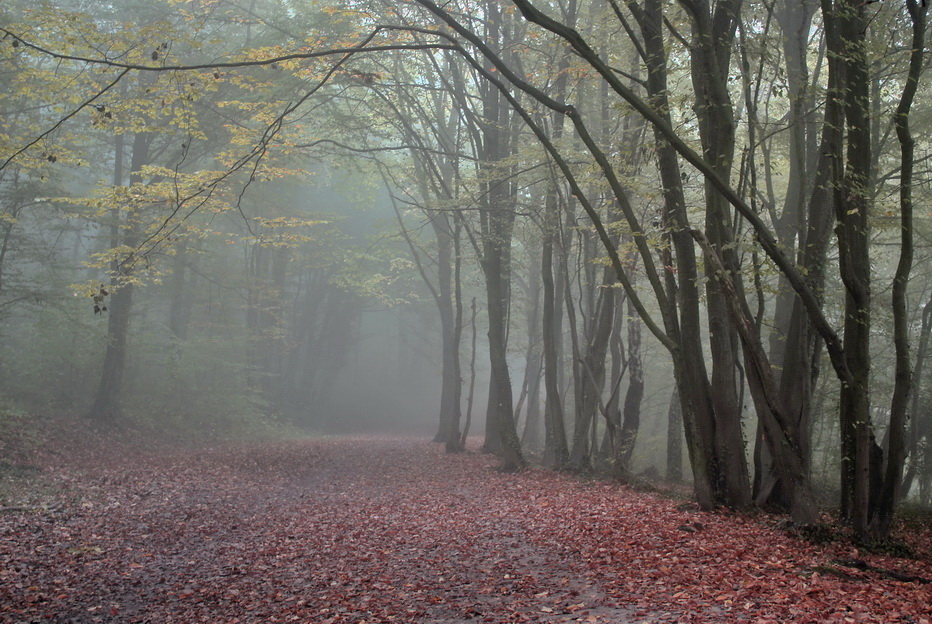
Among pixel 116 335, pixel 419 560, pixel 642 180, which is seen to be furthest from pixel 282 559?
pixel 116 335

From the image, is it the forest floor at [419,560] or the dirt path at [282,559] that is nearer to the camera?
the forest floor at [419,560]

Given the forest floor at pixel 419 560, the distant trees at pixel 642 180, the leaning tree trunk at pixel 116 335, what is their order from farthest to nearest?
1. the leaning tree trunk at pixel 116 335
2. the distant trees at pixel 642 180
3. the forest floor at pixel 419 560

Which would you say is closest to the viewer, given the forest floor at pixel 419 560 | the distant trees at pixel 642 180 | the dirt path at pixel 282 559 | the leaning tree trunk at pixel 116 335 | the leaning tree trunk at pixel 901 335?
the forest floor at pixel 419 560

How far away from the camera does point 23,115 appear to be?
17391 mm

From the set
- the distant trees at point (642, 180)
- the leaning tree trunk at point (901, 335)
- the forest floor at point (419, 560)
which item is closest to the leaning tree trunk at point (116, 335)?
the distant trees at point (642, 180)

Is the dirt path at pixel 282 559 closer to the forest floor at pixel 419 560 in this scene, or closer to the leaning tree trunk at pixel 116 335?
the forest floor at pixel 419 560

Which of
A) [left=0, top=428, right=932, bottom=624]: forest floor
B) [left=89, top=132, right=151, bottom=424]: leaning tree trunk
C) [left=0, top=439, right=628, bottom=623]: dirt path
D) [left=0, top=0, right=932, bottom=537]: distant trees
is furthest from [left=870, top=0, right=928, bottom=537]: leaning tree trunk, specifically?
[left=89, top=132, right=151, bottom=424]: leaning tree trunk

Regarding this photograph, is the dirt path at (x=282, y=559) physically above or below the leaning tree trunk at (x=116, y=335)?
below

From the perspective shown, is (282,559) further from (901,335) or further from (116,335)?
(116,335)

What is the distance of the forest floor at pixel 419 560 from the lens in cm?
509

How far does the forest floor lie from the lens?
5.09 m

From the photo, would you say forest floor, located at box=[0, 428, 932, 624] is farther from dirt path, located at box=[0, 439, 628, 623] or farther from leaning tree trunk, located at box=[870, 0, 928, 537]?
leaning tree trunk, located at box=[870, 0, 928, 537]

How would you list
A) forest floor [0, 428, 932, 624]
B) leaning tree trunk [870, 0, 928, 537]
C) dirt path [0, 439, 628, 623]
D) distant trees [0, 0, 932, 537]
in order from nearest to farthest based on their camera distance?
forest floor [0, 428, 932, 624]
dirt path [0, 439, 628, 623]
leaning tree trunk [870, 0, 928, 537]
distant trees [0, 0, 932, 537]

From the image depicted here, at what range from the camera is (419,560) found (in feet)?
22.8
